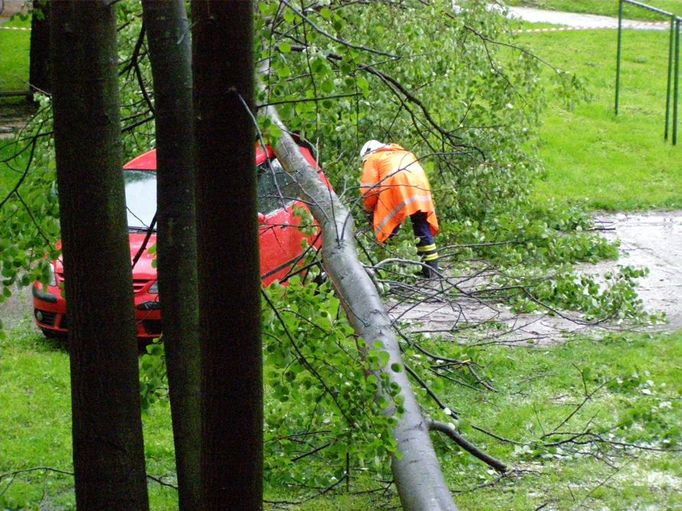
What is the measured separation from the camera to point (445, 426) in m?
5.64

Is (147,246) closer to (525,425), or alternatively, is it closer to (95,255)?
(525,425)

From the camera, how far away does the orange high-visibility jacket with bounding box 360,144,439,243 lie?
1028 centimetres

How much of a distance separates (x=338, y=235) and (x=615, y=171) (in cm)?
1220

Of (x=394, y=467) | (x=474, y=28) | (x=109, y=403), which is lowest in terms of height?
(x=394, y=467)

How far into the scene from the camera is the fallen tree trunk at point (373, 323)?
15.1 feet

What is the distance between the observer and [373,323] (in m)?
5.24

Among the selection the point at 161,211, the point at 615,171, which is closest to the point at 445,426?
the point at 161,211

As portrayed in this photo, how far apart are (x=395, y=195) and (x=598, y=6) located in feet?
64.5

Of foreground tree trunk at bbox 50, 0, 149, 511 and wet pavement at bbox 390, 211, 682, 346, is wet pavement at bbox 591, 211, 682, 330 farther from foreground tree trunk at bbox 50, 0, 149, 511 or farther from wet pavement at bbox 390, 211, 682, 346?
foreground tree trunk at bbox 50, 0, 149, 511

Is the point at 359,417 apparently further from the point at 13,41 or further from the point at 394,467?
the point at 13,41

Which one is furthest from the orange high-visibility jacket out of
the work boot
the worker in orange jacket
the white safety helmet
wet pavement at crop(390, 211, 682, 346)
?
wet pavement at crop(390, 211, 682, 346)

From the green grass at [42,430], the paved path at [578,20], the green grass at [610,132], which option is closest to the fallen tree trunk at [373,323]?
the green grass at [42,430]

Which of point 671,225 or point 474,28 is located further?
point 671,225

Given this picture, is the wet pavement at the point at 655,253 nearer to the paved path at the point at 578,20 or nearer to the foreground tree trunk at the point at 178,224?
the foreground tree trunk at the point at 178,224
